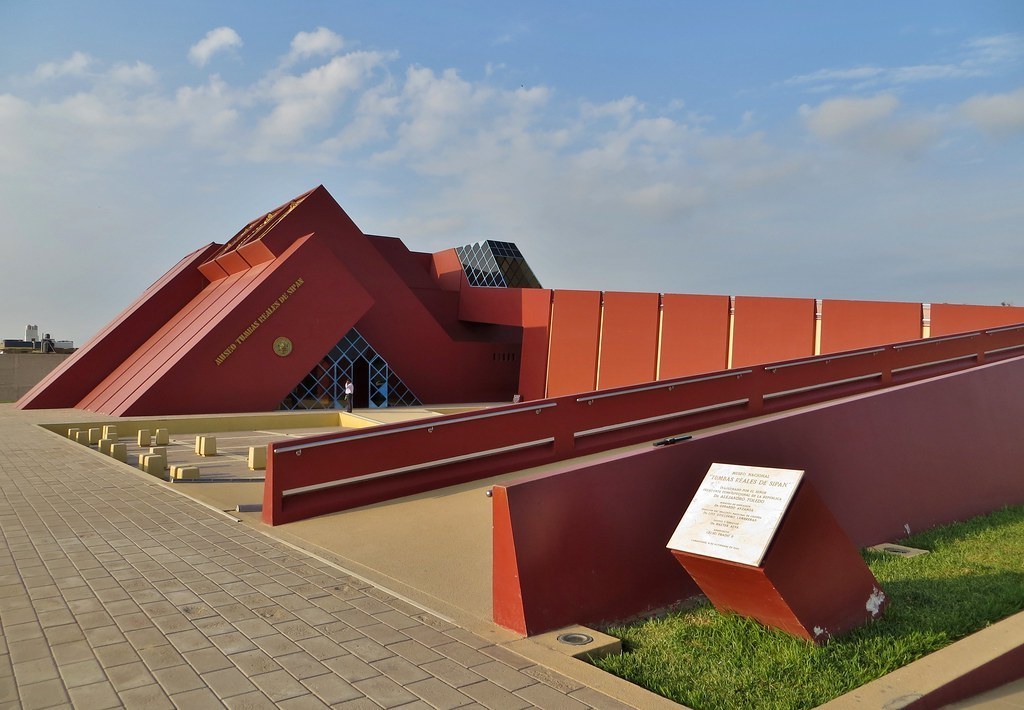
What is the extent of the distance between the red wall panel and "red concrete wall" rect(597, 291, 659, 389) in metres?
0.54

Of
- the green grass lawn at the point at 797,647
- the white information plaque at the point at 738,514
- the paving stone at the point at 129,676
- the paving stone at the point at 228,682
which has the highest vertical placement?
the white information plaque at the point at 738,514

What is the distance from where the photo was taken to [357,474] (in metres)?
8.69

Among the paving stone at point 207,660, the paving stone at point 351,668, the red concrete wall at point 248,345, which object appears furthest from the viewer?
the red concrete wall at point 248,345

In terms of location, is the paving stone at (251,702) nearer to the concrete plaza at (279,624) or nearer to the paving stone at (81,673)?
the concrete plaza at (279,624)

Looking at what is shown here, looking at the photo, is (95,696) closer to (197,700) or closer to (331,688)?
(197,700)

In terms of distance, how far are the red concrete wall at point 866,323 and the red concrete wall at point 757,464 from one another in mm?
5021

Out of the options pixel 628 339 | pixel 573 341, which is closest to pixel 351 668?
pixel 628 339

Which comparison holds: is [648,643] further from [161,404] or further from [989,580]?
[161,404]

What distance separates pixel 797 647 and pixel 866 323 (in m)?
12.8

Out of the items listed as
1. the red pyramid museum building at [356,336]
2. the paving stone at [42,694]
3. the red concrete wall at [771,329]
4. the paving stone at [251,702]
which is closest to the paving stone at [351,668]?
the paving stone at [251,702]

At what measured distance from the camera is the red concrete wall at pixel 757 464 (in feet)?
16.2

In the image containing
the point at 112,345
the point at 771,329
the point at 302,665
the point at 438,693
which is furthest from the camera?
the point at 112,345

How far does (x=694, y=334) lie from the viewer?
19594 mm

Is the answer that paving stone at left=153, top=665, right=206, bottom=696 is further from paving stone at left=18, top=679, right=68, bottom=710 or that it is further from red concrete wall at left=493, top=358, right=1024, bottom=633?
red concrete wall at left=493, top=358, right=1024, bottom=633
